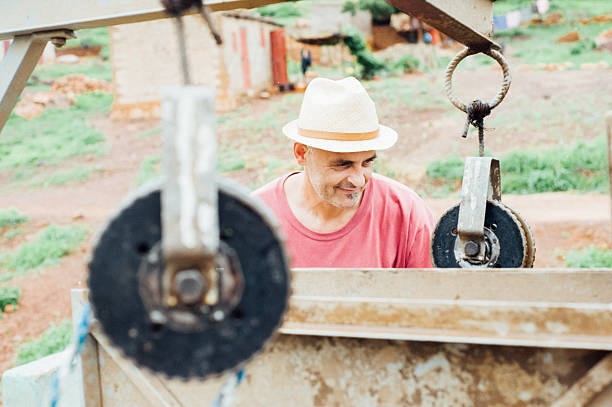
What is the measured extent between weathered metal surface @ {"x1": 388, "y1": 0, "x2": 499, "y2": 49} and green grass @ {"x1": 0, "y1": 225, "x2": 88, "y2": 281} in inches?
353

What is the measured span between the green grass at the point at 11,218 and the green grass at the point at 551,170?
8.04 meters

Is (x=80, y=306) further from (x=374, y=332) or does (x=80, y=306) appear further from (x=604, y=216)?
(x=604, y=216)

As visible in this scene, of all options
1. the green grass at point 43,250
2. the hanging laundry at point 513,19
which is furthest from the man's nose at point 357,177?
the hanging laundry at point 513,19

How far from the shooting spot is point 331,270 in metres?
2.34

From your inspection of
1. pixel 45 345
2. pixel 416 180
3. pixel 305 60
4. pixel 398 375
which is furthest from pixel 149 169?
pixel 398 375

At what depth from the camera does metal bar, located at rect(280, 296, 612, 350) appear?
4.87 ft

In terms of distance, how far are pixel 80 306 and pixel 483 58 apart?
2335 centimetres

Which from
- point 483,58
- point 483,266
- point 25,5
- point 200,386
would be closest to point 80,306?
point 200,386

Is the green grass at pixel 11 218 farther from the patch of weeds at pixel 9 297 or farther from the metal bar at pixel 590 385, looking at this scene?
the metal bar at pixel 590 385

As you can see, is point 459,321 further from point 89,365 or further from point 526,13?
point 526,13

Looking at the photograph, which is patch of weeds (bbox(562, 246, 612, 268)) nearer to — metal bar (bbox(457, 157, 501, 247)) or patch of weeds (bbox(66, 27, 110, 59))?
metal bar (bbox(457, 157, 501, 247))

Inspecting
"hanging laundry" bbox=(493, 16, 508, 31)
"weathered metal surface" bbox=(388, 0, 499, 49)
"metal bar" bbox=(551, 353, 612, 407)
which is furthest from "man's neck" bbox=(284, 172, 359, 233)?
"hanging laundry" bbox=(493, 16, 508, 31)

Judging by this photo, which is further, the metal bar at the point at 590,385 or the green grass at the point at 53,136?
the green grass at the point at 53,136

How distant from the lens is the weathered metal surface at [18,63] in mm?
2338
